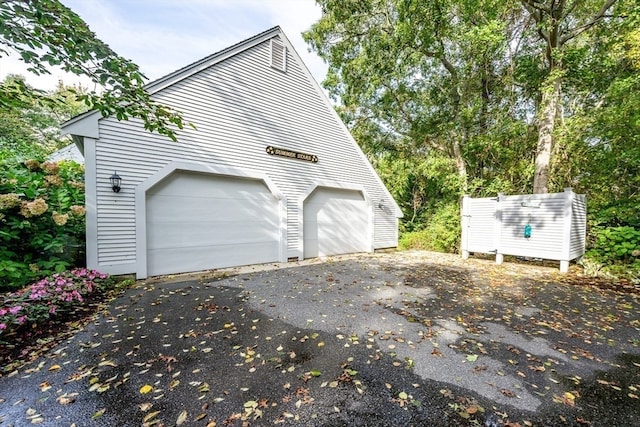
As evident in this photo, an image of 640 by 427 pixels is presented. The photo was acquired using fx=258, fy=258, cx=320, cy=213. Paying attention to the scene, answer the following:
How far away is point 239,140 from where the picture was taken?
637 cm

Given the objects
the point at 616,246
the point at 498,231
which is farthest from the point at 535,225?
the point at 616,246

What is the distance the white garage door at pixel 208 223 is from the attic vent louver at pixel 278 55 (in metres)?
3.31

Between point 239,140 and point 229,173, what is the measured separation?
893 millimetres

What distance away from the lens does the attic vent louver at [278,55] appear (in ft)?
23.0

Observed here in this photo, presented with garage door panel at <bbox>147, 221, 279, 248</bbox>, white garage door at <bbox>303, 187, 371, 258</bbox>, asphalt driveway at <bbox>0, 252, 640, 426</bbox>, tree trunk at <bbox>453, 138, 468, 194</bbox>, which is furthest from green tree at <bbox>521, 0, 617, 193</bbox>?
garage door panel at <bbox>147, 221, 279, 248</bbox>

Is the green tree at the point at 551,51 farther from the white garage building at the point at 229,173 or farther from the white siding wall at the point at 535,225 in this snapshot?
the white garage building at the point at 229,173

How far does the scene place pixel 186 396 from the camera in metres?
1.92

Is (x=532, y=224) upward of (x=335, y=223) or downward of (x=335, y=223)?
upward

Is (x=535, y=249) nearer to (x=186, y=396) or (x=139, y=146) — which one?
(x=186, y=396)

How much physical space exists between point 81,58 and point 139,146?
2.79 m

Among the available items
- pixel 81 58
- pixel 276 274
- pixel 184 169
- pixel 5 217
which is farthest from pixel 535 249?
pixel 5 217

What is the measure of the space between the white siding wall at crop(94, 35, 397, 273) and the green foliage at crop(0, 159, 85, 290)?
1.73 ft

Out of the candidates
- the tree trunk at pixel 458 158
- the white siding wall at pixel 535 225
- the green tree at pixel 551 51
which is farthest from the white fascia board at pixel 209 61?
the white siding wall at pixel 535 225

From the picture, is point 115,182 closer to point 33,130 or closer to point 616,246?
point 616,246
